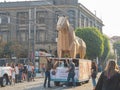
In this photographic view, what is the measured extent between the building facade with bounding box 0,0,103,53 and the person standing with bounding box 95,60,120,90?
7442 centimetres

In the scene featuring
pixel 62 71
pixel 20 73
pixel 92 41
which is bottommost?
pixel 20 73

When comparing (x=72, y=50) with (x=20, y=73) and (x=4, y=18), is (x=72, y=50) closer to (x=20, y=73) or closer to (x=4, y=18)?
(x=20, y=73)

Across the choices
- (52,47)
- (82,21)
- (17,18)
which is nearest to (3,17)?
(17,18)

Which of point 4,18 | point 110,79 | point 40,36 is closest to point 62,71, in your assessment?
point 110,79

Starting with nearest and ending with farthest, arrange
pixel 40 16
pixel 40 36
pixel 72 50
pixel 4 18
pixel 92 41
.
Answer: pixel 72 50
pixel 92 41
pixel 40 16
pixel 4 18
pixel 40 36

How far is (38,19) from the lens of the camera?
280 feet

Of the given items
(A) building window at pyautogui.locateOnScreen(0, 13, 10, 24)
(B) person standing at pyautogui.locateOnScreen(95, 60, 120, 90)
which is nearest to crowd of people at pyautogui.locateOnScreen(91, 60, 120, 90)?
(B) person standing at pyautogui.locateOnScreen(95, 60, 120, 90)

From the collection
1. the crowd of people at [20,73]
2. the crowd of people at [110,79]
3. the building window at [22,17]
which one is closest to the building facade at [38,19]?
the building window at [22,17]

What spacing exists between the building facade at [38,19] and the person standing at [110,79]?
7442 centimetres

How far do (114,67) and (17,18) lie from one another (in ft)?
257

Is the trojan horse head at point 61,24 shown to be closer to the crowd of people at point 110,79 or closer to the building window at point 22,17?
the crowd of people at point 110,79

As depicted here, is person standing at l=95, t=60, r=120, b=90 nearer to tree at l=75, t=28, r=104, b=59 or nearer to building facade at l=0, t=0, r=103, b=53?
tree at l=75, t=28, r=104, b=59

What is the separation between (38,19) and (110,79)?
254ft

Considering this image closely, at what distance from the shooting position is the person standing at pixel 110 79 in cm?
845
